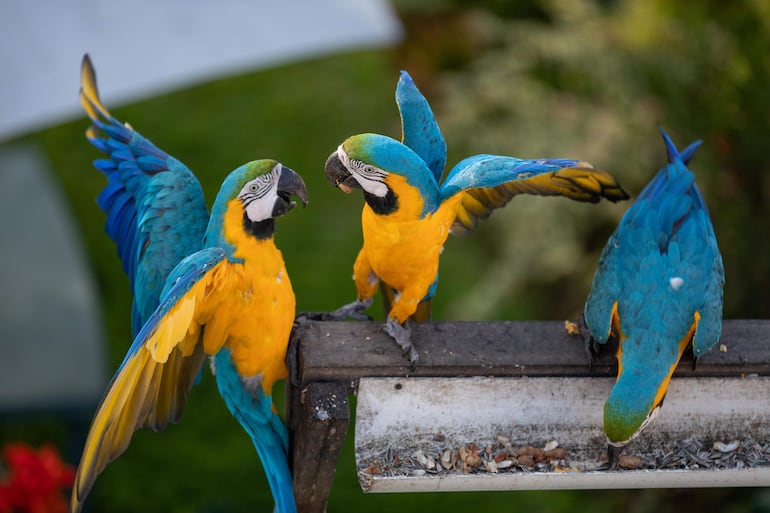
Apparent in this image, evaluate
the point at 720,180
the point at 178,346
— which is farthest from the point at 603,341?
the point at 720,180

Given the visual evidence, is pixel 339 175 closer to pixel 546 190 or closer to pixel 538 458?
pixel 546 190

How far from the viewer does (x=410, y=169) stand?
166cm

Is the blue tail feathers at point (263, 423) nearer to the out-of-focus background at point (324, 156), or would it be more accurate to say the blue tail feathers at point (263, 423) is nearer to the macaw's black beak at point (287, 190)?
the macaw's black beak at point (287, 190)

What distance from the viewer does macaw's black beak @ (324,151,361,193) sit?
1649 millimetres

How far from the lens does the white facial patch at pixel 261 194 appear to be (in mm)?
1646

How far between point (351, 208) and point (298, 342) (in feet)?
10.4

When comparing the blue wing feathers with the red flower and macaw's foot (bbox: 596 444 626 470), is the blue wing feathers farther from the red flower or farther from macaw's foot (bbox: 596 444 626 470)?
the red flower

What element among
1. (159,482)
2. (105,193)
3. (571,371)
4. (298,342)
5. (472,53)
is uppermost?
(105,193)

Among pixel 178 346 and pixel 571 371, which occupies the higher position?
pixel 178 346

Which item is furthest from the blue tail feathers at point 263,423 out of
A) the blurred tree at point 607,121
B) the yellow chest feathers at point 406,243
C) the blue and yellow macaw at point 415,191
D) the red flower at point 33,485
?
the blurred tree at point 607,121

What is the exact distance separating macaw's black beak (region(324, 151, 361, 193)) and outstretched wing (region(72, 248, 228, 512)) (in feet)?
0.78

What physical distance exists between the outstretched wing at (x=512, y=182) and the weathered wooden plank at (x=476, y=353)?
9.4 inches

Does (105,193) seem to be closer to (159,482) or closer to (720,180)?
(159,482)

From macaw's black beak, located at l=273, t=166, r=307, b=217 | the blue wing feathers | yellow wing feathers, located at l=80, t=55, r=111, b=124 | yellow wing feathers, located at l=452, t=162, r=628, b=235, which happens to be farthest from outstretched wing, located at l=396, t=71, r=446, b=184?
yellow wing feathers, located at l=80, t=55, r=111, b=124
